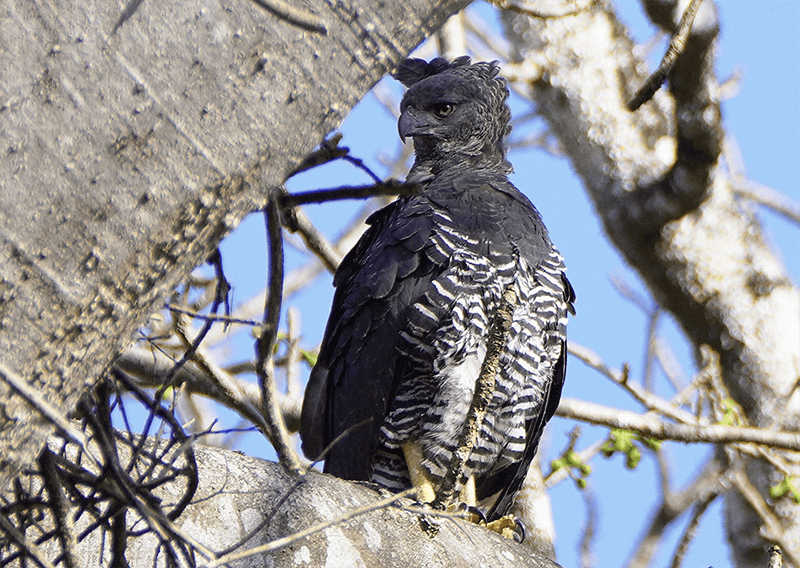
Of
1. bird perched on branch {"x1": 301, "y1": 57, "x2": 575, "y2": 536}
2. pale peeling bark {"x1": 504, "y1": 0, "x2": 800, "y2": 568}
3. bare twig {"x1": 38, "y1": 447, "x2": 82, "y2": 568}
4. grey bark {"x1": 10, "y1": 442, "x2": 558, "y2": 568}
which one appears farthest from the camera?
pale peeling bark {"x1": 504, "y1": 0, "x2": 800, "y2": 568}

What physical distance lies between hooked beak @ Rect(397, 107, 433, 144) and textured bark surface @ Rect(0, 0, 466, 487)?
117 inches

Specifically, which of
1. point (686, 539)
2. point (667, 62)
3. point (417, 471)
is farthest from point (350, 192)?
point (686, 539)

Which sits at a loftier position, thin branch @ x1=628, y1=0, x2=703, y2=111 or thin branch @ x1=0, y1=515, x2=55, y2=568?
thin branch @ x1=628, y1=0, x2=703, y2=111

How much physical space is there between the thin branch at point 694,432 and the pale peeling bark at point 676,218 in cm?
147

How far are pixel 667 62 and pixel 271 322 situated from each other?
98 cm

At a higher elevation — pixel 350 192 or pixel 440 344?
pixel 350 192

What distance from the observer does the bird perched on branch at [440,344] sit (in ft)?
10.7

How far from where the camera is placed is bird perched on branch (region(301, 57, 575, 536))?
3.27 m

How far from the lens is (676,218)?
5301mm

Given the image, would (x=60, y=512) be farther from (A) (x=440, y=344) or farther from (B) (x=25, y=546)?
(A) (x=440, y=344)

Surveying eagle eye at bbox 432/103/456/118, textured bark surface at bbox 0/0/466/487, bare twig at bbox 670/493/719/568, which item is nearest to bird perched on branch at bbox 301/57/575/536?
eagle eye at bbox 432/103/456/118

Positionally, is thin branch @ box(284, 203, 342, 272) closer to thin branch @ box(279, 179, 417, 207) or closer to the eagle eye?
the eagle eye

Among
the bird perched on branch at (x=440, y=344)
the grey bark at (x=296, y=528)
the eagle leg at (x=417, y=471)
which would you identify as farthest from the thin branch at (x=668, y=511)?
the grey bark at (x=296, y=528)

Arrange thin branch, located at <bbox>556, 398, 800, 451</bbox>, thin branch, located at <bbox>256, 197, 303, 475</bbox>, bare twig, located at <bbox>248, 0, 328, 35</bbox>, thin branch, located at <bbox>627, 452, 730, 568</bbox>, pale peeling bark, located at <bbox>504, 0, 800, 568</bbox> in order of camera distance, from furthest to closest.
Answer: pale peeling bark, located at <bbox>504, 0, 800, 568</bbox> → thin branch, located at <bbox>627, 452, 730, 568</bbox> → thin branch, located at <bbox>556, 398, 800, 451</bbox> → thin branch, located at <bbox>256, 197, 303, 475</bbox> → bare twig, located at <bbox>248, 0, 328, 35</bbox>
